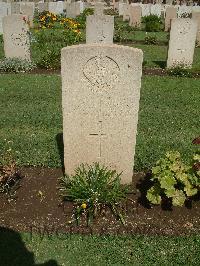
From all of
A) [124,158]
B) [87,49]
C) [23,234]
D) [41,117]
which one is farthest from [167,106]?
[23,234]

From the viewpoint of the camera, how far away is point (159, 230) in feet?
13.4

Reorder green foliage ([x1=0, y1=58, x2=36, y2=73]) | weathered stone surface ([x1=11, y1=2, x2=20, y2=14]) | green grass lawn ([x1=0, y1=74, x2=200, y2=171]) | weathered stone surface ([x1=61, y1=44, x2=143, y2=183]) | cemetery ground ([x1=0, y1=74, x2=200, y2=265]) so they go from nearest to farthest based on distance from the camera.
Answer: cemetery ground ([x1=0, y1=74, x2=200, y2=265]) → weathered stone surface ([x1=61, y1=44, x2=143, y2=183]) → green grass lawn ([x1=0, y1=74, x2=200, y2=171]) → green foliage ([x1=0, y1=58, x2=36, y2=73]) → weathered stone surface ([x1=11, y1=2, x2=20, y2=14])

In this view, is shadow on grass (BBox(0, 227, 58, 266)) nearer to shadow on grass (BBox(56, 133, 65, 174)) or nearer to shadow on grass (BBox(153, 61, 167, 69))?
shadow on grass (BBox(56, 133, 65, 174))

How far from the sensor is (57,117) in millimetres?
7500

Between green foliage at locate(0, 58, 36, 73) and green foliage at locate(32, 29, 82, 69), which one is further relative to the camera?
green foliage at locate(32, 29, 82, 69)

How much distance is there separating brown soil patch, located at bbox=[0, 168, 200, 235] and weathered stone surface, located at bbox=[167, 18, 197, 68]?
8652mm

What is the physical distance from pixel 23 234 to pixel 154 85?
23.9 ft

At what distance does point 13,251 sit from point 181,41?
10341 millimetres

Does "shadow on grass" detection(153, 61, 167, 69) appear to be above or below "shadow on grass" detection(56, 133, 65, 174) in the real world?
above

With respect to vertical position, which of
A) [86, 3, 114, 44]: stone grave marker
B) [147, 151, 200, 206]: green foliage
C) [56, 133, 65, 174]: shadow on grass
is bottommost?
[56, 133, 65, 174]: shadow on grass

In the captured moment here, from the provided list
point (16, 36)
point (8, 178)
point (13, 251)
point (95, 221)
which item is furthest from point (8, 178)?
point (16, 36)

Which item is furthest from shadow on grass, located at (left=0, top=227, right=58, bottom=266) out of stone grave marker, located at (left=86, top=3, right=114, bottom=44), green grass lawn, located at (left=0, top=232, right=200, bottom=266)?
stone grave marker, located at (left=86, top=3, right=114, bottom=44)

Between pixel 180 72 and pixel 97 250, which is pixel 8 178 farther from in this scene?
pixel 180 72

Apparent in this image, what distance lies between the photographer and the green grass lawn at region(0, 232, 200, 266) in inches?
144
